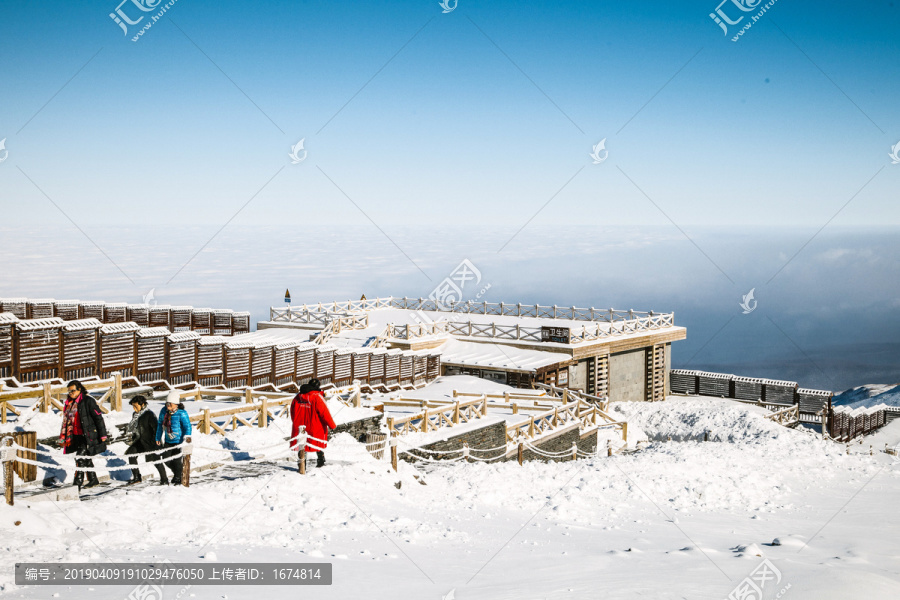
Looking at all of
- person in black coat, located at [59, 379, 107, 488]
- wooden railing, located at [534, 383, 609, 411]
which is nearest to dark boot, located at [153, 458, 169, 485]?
person in black coat, located at [59, 379, 107, 488]

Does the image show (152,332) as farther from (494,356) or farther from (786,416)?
(786,416)

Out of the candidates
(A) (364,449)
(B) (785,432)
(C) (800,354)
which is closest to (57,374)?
(A) (364,449)

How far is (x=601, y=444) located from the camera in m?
25.4

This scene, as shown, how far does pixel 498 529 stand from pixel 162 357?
11144mm

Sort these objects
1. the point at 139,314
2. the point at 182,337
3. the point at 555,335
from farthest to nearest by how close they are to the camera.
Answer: the point at 555,335 < the point at 139,314 < the point at 182,337

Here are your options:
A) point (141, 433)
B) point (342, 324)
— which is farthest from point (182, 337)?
point (342, 324)

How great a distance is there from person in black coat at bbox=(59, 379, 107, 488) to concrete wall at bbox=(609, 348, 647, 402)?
2619 centimetres

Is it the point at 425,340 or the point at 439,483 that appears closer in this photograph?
the point at 439,483

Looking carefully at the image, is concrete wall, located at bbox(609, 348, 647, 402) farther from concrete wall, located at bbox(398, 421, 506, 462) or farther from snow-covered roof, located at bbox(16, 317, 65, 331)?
snow-covered roof, located at bbox(16, 317, 65, 331)

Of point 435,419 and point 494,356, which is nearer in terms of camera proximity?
point 435,419

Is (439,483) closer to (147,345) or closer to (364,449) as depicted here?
(364,449)

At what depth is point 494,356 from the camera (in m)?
32.0

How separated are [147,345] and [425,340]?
15.8 metres

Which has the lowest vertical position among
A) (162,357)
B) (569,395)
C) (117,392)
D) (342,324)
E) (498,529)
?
(498,529)
